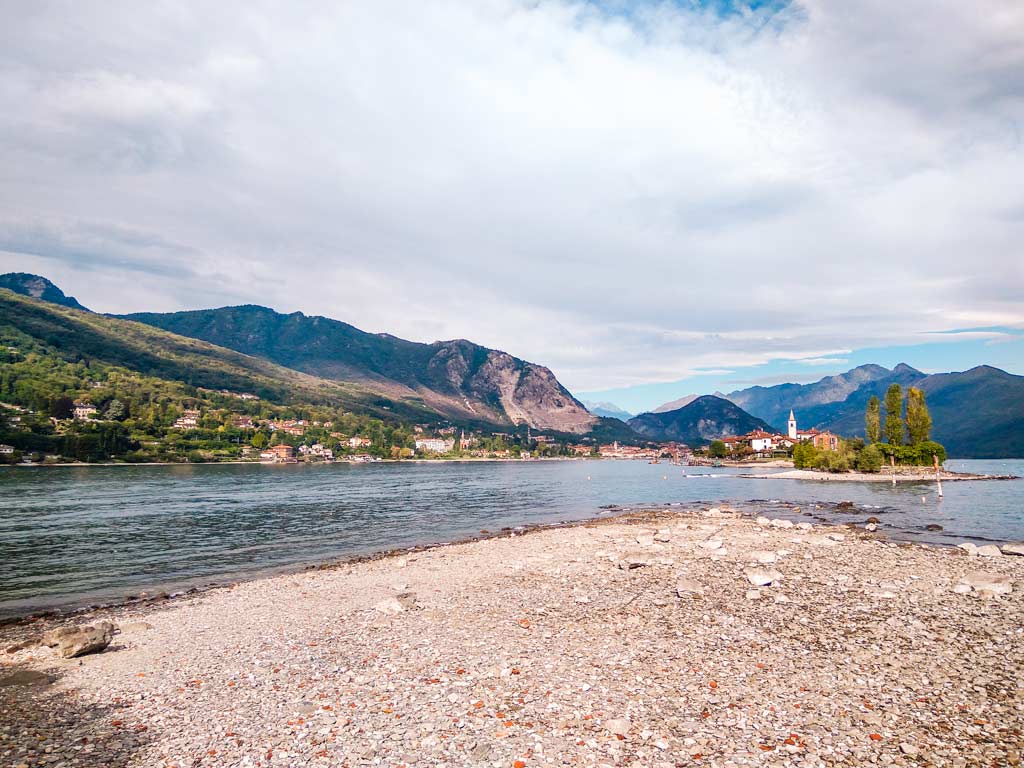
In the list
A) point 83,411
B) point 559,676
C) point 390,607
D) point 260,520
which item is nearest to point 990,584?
point 559,676

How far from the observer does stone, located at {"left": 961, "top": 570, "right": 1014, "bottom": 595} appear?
19625mm

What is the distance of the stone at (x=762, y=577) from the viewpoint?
21.7 meters

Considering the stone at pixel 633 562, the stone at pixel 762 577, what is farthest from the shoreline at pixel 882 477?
the stone at pixel 762 577

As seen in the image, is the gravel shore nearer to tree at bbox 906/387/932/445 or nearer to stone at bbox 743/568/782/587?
stone at bbox 743/568/782/587

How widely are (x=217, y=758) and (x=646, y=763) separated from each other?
7.94 meters

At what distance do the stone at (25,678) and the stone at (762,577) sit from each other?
939 inches

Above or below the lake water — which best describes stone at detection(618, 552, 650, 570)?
above

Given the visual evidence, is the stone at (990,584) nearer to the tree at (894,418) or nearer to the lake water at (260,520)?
the lake water at (260,520)

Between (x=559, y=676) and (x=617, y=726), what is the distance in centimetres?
294

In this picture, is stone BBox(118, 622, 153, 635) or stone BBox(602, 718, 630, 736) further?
stone BBox(118, 622, 153, 635)

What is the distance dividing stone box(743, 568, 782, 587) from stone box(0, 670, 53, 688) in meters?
23.8

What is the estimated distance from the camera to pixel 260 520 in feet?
188

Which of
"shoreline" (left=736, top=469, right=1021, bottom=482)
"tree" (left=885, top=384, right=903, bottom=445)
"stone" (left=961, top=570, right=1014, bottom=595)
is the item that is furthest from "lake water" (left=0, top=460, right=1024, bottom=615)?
"tree" (left=885, top=384, right=903, bottom=445)

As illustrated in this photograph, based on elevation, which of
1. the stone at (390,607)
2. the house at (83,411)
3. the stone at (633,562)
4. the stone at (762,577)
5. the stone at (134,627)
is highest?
the house at (83,411)
